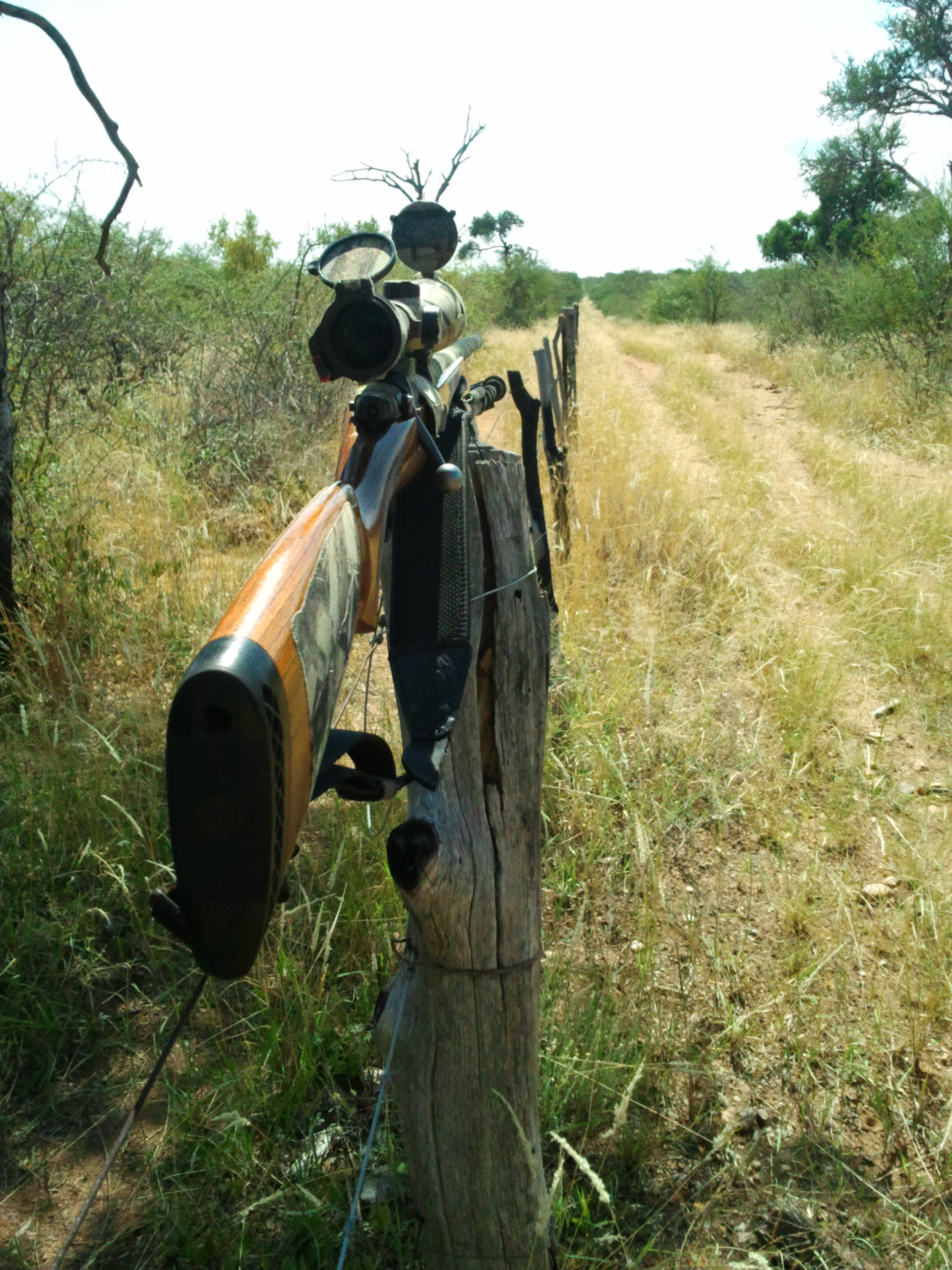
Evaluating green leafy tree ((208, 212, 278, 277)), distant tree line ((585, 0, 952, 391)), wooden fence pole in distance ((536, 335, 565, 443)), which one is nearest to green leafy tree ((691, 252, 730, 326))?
distant tree line ((585, 0, 952, 391))

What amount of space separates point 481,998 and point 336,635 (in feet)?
2.54

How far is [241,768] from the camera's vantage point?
613 mm

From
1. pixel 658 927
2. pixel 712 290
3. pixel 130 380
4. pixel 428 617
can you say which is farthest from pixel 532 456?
pixel 712 290

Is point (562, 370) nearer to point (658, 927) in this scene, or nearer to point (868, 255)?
point (658, 927)

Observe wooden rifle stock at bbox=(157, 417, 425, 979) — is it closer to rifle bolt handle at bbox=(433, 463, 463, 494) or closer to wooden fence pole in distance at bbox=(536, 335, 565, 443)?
rifle bolt handle at bbox=(433, 463, 463, 494)

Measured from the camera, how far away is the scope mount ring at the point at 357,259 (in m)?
1.12

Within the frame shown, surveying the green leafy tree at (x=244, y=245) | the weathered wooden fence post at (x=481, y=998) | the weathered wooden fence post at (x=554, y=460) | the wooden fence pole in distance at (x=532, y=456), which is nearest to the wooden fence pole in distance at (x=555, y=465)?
the weathered wooden fence post at (x=554, y=460)

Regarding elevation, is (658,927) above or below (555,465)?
below

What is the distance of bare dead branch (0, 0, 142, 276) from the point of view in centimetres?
231

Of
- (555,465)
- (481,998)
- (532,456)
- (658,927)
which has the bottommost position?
(658,927)

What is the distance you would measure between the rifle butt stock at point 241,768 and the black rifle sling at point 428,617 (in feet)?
0.95

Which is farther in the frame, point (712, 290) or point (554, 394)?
point (712, 290)

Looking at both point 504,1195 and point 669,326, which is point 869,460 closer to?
point 504,1195

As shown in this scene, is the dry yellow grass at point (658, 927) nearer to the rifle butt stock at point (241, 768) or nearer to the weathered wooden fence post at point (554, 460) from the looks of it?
the weathered wooden fence post at point (554, 460)
